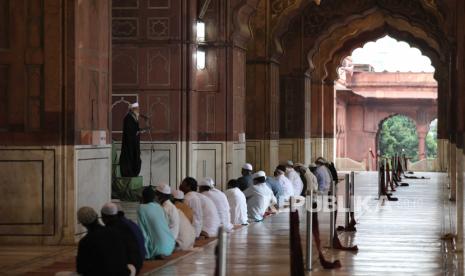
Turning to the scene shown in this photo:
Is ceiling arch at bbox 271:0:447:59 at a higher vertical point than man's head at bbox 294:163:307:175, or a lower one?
higher

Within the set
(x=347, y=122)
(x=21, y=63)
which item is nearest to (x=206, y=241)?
(x=21, y=63)

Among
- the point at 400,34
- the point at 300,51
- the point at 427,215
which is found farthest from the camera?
the point at 400,34

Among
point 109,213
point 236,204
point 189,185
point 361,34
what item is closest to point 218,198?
point 189,185

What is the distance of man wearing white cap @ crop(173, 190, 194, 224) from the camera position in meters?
10.8

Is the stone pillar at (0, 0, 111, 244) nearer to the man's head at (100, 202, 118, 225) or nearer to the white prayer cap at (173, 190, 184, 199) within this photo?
the white prayer cap at (173, 190, 184, 199)

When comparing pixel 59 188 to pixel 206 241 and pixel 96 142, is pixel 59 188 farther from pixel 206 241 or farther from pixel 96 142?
pixel 206 241

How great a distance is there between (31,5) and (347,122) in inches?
1205

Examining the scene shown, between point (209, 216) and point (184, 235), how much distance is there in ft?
4.86

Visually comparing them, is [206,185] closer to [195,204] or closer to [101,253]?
[195,204]

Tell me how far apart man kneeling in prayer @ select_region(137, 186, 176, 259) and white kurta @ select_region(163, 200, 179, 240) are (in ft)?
0.96

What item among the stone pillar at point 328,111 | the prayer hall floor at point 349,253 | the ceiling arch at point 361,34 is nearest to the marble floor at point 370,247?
the prayer hall floor at point 349,253

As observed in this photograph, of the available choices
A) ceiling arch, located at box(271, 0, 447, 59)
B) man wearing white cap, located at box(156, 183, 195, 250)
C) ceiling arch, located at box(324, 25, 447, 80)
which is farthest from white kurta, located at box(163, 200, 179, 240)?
ceiling arch, located at box(324, 25, 447, 80)

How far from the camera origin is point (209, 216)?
11828 millimetres

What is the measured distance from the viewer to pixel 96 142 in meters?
11.2
